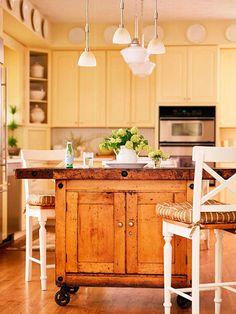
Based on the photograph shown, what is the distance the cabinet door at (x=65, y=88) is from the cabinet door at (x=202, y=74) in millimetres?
1532

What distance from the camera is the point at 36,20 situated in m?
7.46

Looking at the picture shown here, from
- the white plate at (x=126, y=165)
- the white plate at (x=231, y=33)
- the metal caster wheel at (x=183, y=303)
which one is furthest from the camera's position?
the white plate at (x=231, y=33)

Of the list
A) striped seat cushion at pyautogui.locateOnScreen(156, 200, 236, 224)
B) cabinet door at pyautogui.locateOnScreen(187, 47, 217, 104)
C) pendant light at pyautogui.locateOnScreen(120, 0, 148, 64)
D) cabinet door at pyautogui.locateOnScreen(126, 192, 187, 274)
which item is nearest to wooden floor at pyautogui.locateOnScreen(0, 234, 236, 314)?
cabinet door at pyautogui.locateOnScreen(126, 192, 187, 274)

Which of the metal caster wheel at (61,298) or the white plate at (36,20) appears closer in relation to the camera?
the metal caster wheel at (61,298)

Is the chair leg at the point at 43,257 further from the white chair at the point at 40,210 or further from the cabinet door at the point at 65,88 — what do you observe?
the cabinet door at the point at 65,88

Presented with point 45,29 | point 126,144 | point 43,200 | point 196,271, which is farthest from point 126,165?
point 45,29

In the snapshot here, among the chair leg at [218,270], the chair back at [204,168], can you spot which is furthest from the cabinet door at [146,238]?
the chair back at [204,168]

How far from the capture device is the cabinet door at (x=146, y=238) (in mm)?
3914

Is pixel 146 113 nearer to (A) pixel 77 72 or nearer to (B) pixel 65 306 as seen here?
(A) pixel 77 72

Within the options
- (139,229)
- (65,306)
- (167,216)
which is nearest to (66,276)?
(65,306)

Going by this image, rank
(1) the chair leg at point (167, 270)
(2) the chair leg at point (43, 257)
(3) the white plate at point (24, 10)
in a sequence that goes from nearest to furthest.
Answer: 1. (1) the chair leg at point (167, 270)
2. (2) the chair leg at point (43, 257)
3. (3) the white plate at point (24, 10)

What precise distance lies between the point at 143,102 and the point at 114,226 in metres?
4.67

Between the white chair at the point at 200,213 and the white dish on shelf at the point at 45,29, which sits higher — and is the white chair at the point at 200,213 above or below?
below

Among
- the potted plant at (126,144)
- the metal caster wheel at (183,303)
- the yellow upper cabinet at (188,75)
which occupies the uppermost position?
the yellow upper cabinet at (188,75)
